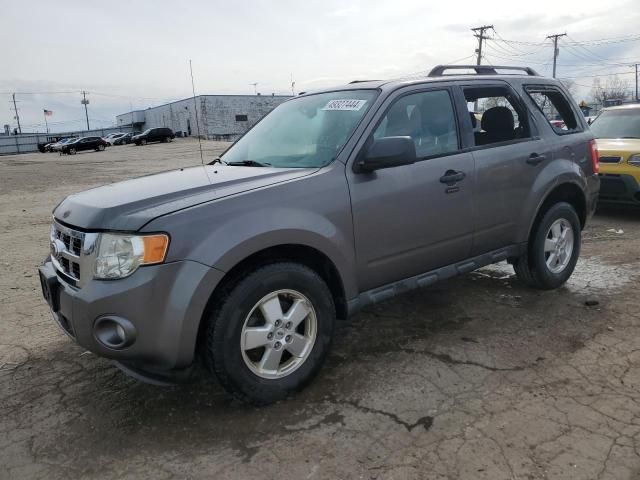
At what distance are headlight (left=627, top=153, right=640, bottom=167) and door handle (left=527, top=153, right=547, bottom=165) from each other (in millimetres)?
4103

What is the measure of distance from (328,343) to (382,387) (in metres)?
0.42

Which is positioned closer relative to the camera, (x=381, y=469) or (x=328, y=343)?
(x=381, y=469)

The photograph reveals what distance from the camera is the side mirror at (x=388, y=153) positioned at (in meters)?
3.18

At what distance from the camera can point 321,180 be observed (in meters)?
3.16

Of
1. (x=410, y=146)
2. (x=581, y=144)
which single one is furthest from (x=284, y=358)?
(x=581, y=144)

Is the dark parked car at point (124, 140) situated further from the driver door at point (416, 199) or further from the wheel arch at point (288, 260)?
the wheel arch at point (288, 260)

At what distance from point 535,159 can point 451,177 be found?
107 centimetres

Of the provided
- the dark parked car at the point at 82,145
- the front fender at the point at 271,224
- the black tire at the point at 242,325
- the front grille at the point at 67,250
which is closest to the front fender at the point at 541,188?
the front fender at the point at 271,224

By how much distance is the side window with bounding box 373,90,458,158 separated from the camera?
11.9ft

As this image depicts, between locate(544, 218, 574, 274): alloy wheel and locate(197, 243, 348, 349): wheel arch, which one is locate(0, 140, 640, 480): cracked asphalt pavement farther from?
locate(197, 243, 348, 349): wheel arch

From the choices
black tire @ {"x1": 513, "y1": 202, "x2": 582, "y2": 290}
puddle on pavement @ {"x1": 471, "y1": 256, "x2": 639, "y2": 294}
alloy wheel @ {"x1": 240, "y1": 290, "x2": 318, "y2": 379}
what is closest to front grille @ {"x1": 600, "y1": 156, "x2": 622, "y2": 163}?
puddle on pavement @ {"x1": 471, "y1": 256, "x2": 639, "y2": 294}

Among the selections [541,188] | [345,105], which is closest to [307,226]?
[345,105]

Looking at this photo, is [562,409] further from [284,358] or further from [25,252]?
[25,252]

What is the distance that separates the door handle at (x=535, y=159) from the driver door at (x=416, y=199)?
2.34ft
